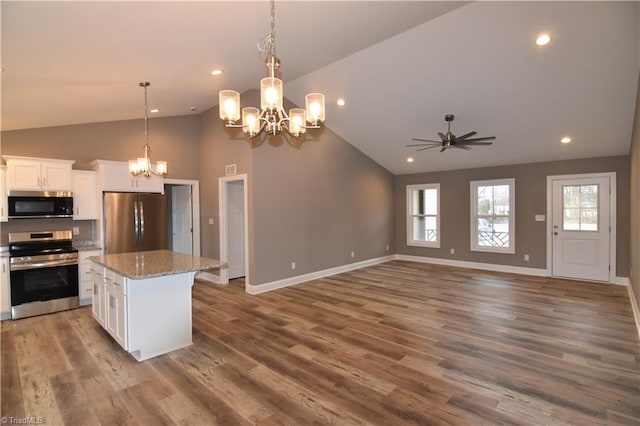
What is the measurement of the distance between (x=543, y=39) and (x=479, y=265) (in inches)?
203

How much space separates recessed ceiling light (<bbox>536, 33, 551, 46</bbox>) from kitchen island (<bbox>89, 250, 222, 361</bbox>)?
435 cm

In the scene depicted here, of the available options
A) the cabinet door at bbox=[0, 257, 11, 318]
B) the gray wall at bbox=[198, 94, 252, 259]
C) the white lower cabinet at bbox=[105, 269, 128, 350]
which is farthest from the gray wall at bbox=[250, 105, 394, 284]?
the cabinet door at bbox=[0, 257, 11, 318]

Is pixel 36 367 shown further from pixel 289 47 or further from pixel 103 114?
pixel 289 47

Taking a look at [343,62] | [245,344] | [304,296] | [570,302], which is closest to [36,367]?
[245,344]

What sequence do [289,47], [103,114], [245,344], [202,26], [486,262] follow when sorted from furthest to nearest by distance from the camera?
[486,262] < [103,114] < [289,47] < [245,344] < [202,26]

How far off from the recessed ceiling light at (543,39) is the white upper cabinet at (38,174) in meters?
6.43

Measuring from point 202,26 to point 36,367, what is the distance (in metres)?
3.50

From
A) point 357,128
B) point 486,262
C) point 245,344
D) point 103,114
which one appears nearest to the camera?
point 245,344

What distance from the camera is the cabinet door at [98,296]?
12.1ft

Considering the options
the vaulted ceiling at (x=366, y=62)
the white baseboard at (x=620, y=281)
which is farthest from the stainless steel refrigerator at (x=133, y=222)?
the white baseboard at (x=620, y=281)

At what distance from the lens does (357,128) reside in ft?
21.9

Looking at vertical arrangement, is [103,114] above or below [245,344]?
above

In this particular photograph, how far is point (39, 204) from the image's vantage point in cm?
456

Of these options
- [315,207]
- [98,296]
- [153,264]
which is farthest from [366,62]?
[98,296]
